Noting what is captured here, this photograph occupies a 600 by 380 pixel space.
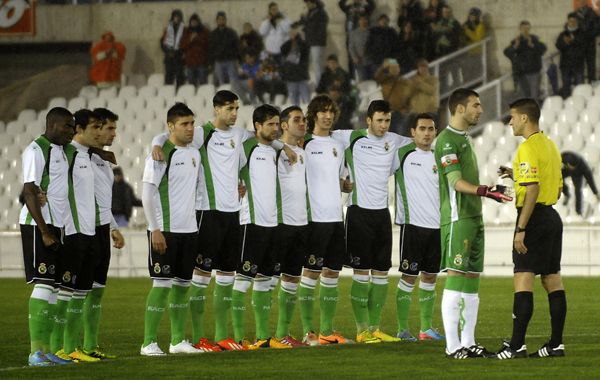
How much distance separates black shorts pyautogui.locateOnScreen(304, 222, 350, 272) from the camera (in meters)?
14.0

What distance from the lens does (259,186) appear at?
45.2ft

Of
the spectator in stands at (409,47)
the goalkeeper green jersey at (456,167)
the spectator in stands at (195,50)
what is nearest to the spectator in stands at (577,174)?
the spectator in stands at (409,47)

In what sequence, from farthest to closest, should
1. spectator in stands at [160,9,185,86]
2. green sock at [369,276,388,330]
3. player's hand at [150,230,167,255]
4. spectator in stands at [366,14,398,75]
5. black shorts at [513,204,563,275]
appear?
1. spectator in stands at [160,9,185,86]
2. spectator in stands at [366,14,398,75]
3. green sock at [369,276,388,330]
4. player's hand at [150,230,167,255]
5. black shorts at [513,204,563,275]

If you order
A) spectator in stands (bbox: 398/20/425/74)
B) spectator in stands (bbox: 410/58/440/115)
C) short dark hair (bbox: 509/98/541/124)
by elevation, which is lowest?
short dark hair (bbox: 509/98/541/124)

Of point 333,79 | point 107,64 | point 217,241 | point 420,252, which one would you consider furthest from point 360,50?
point 217,241

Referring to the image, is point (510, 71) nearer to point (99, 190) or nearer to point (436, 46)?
point (436, 46)

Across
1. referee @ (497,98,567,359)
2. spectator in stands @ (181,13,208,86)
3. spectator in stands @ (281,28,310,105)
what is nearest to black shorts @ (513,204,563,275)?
referee @ (497,98,567,359)

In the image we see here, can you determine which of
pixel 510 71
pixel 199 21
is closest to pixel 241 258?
pixel 510 71

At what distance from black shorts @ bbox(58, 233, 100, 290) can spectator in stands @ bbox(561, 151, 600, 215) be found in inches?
505

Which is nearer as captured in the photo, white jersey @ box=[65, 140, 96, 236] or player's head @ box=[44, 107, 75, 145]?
→ player's head @ box=[44, 107, 75, 145]

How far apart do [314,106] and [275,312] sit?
4576 millimetres

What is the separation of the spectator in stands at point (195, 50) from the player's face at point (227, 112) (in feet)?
48.2

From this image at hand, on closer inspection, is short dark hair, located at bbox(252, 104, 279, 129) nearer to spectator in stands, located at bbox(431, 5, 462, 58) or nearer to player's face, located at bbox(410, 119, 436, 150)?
player's face, located at bbox(410, 119, 436, 150)

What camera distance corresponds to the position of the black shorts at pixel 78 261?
1252cm
